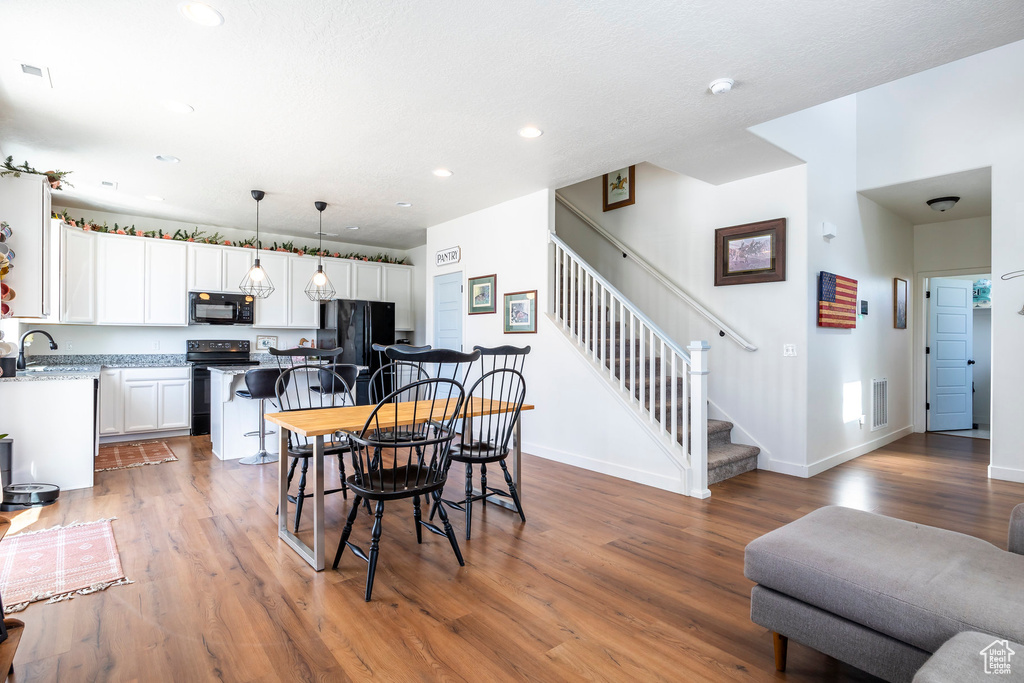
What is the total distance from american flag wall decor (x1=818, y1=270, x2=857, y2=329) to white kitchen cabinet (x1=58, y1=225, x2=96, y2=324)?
7.41m

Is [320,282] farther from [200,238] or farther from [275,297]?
[200,238]

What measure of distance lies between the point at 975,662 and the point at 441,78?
311 cm

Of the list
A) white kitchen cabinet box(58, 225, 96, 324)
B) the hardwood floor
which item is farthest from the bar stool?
white kitchen cabinet box(58, 225, 96, 324)

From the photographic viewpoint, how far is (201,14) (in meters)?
2.26

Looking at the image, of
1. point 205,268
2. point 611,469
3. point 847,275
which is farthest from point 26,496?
point 847,275

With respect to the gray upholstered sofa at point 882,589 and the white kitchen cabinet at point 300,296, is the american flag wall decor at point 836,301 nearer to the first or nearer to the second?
the gray upholstered sofa at point 882,589

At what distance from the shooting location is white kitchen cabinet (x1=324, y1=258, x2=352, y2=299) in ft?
23.7

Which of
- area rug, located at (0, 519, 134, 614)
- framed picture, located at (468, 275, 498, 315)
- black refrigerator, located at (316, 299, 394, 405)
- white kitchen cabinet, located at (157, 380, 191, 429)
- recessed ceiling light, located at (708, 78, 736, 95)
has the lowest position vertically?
area rug, located at (0, 519, 134, 614)

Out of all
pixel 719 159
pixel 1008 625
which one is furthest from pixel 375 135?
pixel 1008 625

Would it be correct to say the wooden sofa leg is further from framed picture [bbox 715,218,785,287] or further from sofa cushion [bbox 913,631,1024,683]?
framed picture [bbox 715,218,785,287]

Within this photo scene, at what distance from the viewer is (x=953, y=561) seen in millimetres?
1558

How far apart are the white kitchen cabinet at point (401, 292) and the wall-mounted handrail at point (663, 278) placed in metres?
3.01

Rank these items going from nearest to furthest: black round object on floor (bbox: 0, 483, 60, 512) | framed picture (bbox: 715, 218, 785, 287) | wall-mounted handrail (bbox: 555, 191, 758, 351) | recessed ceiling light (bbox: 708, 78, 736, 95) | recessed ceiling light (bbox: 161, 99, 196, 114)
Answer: recessed ceiling light (bbox: 708, 78, 736, 95) → recessed ceiling light (bbox: 161, 99, 196, 114) → black round object on floor (bbox: 0, 483, 60, 512) → framed picture (bbox: 715, 218, 785, 287) → wall-mounted handrail (bbox: 555, 191, 758, 351)

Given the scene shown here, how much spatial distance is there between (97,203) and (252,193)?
81.2 inches
